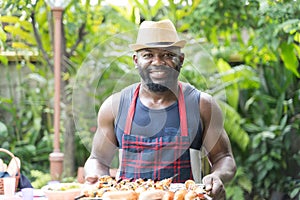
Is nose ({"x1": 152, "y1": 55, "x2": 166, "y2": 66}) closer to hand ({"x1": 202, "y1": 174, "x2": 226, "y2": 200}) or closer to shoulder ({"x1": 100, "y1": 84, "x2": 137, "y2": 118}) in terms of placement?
shoulder ({"x1": 100, "y1": 84, "x2": 137, "y2": 118})

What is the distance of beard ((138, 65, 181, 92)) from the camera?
8.30ft

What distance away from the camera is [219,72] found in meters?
5.67

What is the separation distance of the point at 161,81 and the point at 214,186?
0.49 meters

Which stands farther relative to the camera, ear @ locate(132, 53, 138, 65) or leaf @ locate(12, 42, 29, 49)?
leaf @ locate(12, 42, 29, 49)

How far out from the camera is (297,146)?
241 inches

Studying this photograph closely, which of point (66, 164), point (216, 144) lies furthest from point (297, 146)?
point (216, 144)

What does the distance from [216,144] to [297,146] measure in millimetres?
3595

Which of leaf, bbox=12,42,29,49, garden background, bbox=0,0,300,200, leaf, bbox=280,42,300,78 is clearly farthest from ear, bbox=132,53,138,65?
leaf, bbox=12,42,29,49

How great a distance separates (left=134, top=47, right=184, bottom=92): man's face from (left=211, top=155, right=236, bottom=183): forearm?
0.42 meters

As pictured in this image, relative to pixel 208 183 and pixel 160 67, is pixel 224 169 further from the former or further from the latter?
pixel 160 67

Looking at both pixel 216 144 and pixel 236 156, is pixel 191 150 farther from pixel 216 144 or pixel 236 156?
pixel 236 156

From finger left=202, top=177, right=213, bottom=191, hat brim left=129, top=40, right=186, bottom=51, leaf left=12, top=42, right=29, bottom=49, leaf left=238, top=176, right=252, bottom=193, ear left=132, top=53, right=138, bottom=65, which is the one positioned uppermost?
hat brim left=129, top=40, right=186, bottom=51

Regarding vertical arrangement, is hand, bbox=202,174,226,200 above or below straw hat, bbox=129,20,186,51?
below

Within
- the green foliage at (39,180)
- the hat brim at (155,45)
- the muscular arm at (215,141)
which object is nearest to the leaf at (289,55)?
the green foliage at (39,180)
